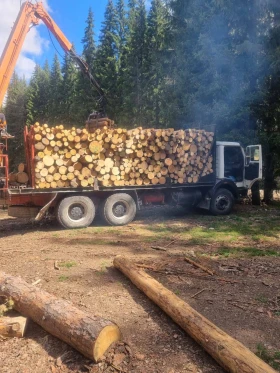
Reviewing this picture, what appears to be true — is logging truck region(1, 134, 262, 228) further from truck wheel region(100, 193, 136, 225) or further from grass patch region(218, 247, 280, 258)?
grass patch region(218, 247, 280, 258)

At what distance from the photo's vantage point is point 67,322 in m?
3.38

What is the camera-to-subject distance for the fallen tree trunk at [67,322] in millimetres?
3148

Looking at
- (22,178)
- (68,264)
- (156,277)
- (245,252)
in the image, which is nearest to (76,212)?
(22,178)

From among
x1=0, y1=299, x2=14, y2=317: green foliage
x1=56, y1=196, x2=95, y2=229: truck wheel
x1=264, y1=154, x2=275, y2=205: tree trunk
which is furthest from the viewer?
x1=264, y1=154, x2=275, y2=205: tree trunk

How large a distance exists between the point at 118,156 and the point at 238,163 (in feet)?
15.5

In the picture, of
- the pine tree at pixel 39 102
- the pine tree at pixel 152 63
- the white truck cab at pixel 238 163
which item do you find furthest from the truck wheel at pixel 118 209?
the pine tree at pixel 39 102

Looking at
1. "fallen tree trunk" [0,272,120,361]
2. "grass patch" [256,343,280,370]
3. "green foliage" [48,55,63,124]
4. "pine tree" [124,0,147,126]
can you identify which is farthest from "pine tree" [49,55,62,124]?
"grass patch" [256,343,280,370]

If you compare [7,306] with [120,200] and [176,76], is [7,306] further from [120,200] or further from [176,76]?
[176,76]

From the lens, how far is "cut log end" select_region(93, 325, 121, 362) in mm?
3119

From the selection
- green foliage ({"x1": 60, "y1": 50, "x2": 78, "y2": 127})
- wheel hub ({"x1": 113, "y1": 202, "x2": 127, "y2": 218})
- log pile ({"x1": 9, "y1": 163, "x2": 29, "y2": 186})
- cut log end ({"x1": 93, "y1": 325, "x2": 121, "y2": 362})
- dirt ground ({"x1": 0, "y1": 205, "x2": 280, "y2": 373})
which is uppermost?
green foliage ({"x1": 60, "y1": 50, "x2": 78, "y2": 127})

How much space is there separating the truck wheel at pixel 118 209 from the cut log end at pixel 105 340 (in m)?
6.53

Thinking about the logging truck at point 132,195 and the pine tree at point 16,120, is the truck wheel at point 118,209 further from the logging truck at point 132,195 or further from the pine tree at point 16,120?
the pine tree at point 16,120

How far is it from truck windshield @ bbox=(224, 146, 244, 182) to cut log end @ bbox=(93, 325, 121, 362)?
9.29 meters

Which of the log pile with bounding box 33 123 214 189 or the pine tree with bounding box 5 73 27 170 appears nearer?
the log pile with bounding box 33 123 214 189
